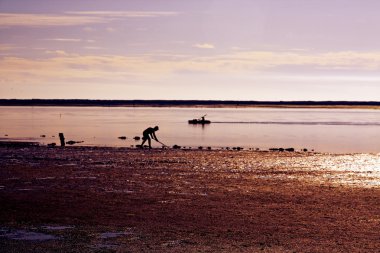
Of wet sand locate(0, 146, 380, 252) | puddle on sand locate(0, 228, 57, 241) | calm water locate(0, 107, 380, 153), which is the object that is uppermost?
calm water locate(0, 107, 380, 153)

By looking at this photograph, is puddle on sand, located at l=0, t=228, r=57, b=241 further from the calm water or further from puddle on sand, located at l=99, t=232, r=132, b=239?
the calm water

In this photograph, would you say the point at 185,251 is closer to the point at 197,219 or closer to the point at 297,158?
the point at 197,219

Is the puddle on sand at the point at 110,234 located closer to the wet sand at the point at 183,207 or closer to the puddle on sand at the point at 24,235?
the wet sand at the point at 183,207

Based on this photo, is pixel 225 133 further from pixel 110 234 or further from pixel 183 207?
pixel 110 234

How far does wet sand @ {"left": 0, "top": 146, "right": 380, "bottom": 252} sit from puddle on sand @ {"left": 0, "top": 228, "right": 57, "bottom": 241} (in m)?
0.02

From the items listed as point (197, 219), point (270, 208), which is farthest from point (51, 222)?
point (270, 208)

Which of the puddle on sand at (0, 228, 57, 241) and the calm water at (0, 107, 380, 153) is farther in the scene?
the calm water at (0, 107, 380, 153)

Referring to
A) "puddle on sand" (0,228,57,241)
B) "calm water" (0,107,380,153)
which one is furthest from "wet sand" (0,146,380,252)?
"calm water" (0,107,380,153)

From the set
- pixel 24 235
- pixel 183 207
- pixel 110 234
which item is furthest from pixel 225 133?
pixel 24 235

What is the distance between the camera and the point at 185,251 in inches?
512

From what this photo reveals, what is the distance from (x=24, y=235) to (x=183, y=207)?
207 inches

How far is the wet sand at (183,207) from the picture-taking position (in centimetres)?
1383

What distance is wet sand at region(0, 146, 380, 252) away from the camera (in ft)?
45.4

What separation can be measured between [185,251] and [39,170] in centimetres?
1582
